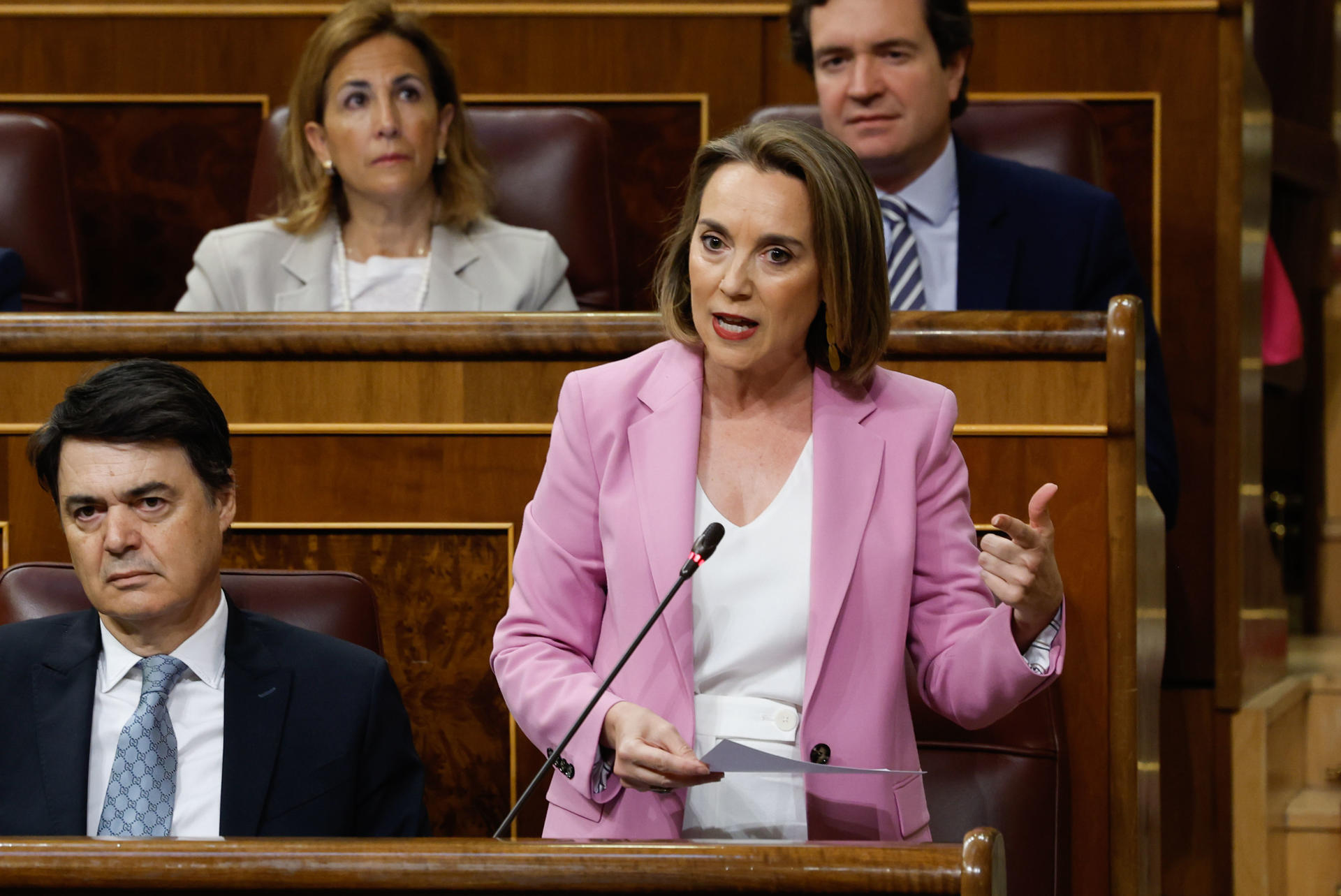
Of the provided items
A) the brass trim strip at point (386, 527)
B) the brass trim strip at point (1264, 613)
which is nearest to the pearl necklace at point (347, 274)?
the brass trim strip at point (386, 527)

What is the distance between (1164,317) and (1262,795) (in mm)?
513

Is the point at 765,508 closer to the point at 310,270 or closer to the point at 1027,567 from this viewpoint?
the point at 1027,567

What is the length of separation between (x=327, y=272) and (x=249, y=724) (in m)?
0.70

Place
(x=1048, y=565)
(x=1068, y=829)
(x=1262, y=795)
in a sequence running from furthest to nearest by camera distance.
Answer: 1. (x=1262, y=795)
2. (x=1068, y=829)
3. (x=1048, y=565)

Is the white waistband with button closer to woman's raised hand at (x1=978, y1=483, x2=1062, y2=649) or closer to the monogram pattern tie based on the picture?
woman's raised hand at (x1=978, y1=483, x2=1062, y2=649)

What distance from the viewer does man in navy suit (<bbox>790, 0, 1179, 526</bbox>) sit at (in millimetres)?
1510

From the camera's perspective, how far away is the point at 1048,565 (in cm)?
89

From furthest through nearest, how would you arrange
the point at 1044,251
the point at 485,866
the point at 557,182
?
the point at 557,182, the point at 1044,251, the point at 485,866

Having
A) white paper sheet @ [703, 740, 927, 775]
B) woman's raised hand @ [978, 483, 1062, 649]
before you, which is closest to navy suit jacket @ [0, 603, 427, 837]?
white paper sheet @ [703, 740, 927, 775]

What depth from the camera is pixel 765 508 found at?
3.19 ft

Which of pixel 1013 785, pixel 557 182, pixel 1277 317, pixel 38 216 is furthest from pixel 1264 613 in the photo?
pixel 38 216

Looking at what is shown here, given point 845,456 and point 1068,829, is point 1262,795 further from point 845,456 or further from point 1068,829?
point 845,456

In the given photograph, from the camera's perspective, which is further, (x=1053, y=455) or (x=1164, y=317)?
(x=1164, y=317)

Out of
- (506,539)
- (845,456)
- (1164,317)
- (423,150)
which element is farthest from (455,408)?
(1164,317)
